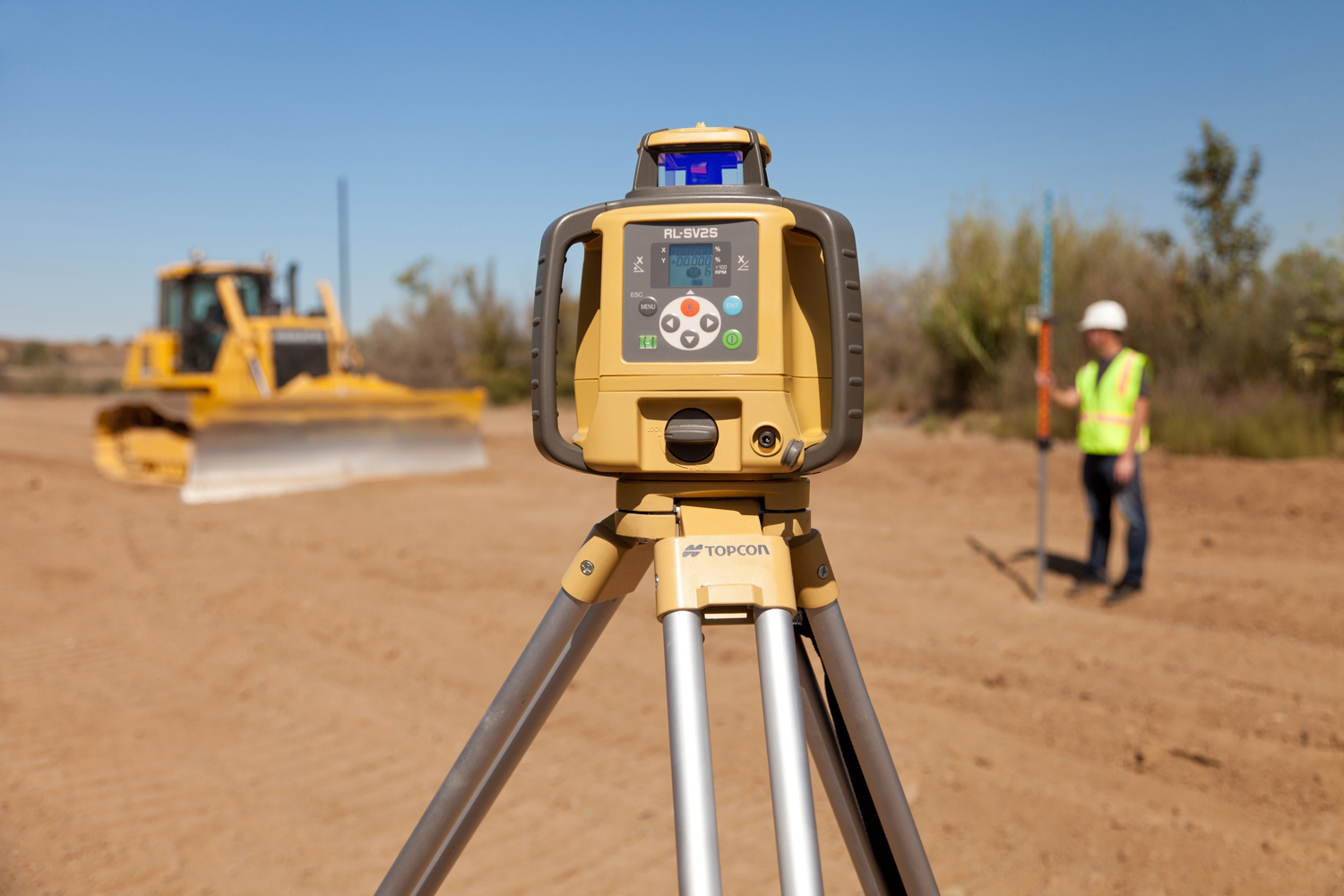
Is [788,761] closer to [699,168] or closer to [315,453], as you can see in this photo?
[699,168]

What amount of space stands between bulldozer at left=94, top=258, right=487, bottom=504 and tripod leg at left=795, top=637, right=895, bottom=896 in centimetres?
910

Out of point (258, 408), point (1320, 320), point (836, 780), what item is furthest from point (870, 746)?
point (1320, 320)

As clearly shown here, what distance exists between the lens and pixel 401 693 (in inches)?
161

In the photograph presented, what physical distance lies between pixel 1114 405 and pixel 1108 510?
2.25 ft

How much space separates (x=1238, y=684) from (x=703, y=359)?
389 cm

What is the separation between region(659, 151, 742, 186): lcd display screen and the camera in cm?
134

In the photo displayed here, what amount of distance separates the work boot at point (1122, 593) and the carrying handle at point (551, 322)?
16.3ft

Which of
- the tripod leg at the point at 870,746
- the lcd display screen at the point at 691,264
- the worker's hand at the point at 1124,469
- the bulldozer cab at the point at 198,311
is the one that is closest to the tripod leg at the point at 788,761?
the tripod leg at the point at 870,746

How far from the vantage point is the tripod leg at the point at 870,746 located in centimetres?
129

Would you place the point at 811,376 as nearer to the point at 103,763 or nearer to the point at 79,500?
the point at 103,763

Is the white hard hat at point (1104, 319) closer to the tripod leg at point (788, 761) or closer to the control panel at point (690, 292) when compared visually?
the control panel at point (690, 292)

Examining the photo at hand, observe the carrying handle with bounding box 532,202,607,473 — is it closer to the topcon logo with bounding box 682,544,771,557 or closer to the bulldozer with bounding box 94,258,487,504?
the topcon logo with bounding box 682,544,771,557

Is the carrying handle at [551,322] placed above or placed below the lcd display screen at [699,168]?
below

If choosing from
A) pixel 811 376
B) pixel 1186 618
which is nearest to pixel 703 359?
pixel 811 376
